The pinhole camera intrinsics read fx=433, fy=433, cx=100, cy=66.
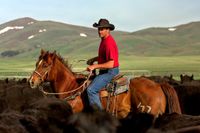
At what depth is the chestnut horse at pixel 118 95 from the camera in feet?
33.8

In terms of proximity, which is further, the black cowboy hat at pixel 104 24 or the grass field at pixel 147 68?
the grass field at pixel 147 68

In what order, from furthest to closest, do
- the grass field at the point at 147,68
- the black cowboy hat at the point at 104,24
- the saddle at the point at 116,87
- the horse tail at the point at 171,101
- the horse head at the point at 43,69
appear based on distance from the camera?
the grass field at the point at 147,68, the horse head at the point at 43,69, the black cowboy hat at the point at 104,24, the saddle at the point at 116,87, the horse tail at the point at 171,101

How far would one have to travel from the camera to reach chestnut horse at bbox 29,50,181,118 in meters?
10.3

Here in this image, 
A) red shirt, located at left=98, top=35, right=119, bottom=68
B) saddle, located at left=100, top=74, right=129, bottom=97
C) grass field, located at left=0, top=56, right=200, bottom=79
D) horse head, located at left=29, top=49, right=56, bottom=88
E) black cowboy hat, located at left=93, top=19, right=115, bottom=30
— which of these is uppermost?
black cowboy hat, located at left=93, top=19, right=115, bottom=30

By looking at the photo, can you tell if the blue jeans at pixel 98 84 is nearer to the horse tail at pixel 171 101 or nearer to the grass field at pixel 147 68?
the horse tail at pixel 171 101

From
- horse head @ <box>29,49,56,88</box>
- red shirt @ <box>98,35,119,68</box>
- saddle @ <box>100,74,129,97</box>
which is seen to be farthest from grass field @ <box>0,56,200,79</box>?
red shirt @ <box>98,35,119,68</box>

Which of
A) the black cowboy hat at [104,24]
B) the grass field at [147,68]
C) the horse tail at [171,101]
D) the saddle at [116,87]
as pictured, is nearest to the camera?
the horse tail at [171,101]

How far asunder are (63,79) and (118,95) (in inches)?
65.3

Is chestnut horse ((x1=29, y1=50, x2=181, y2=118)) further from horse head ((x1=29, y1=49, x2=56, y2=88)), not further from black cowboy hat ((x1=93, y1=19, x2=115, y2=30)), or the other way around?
black cowboy hat ((x1=93, y1=19, x2=115, y2=30))

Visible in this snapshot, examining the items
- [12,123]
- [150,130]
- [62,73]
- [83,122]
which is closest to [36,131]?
[12,123]

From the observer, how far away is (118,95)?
34.3ft

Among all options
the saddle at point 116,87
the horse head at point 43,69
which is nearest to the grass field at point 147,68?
the horse head at point 43,69

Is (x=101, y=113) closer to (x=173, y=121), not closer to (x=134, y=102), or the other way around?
(x=173, y=121)

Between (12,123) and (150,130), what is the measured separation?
155 centimetres
